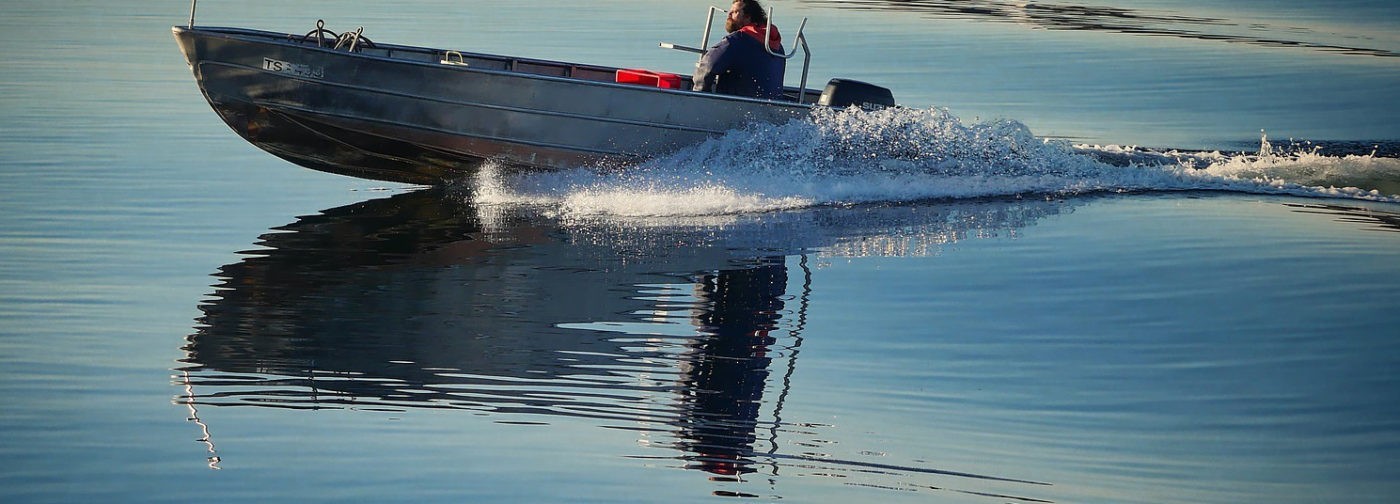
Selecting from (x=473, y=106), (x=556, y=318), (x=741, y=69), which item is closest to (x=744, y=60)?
(x=741, y=69)

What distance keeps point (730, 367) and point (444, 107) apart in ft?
16.3

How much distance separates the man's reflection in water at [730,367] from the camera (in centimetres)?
593

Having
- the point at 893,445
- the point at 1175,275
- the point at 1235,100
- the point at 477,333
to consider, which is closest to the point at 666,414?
the point at 893,445

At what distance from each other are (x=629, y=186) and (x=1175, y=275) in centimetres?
429

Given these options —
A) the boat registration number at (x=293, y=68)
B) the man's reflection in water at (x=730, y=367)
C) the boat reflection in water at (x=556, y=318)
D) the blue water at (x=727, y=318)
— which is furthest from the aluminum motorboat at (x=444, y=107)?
the man's reflection in water at (x=730, y=367)

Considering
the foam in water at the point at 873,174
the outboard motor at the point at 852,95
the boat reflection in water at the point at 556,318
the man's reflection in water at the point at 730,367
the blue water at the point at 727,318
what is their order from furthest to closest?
the outboard motor at the point at 852,95
the foam in water at the point at 873,174
the boat reflection in water at the point at 556,318
the man's reflection in water at the point at 730,367
the blue water at the point at 727,318

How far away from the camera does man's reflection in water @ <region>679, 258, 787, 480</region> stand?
19.5 ft

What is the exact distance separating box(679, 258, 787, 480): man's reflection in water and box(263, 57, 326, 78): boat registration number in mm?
3822

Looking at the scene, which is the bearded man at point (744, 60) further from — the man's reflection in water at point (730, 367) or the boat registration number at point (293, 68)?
the boat registration number at point (293, 68)

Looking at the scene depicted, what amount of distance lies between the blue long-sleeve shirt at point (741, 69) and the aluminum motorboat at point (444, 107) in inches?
7.3

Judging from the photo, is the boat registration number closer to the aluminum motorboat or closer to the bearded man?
the aluminum motorboat

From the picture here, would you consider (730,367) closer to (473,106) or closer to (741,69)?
(741,69)

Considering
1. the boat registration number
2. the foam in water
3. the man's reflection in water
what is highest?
the boat registration number

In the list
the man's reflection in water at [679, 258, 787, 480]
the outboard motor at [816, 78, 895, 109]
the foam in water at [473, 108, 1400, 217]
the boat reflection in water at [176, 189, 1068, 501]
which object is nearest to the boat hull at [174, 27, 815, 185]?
the foam in water at [473, 108, 1400, 217]
